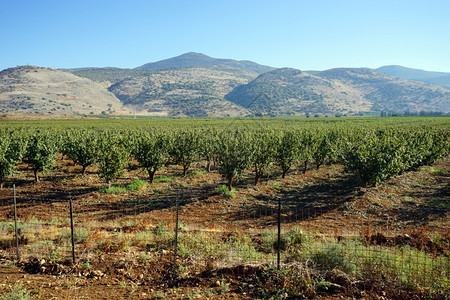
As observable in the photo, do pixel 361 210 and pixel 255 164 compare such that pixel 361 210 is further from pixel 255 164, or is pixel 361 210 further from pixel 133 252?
pixel 133 252

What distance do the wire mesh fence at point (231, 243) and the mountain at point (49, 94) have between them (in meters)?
134

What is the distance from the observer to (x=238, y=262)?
6.99m

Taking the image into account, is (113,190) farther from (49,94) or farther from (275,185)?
(49,94)

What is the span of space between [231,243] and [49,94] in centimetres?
18198

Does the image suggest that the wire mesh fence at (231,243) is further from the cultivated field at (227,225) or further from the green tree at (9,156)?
the green tree at (9,156)

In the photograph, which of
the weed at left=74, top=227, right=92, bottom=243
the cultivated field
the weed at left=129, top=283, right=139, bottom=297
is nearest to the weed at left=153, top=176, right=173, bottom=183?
the cultivated field

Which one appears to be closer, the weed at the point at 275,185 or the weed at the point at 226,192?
the weed at the point at 226,192

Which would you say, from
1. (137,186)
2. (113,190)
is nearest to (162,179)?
(137,186)

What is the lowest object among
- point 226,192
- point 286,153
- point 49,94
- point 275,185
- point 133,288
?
point 275,185

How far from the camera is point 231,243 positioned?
28.6 ft

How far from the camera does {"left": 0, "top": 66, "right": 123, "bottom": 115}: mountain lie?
5277 inches

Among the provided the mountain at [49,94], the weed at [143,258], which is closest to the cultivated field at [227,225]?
the weed at [143,258]

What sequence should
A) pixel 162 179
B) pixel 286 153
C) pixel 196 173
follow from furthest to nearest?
pixel 196 173 < pixel 286 153 < pixel 162 179

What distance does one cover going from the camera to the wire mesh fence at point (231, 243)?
656 centimetres
